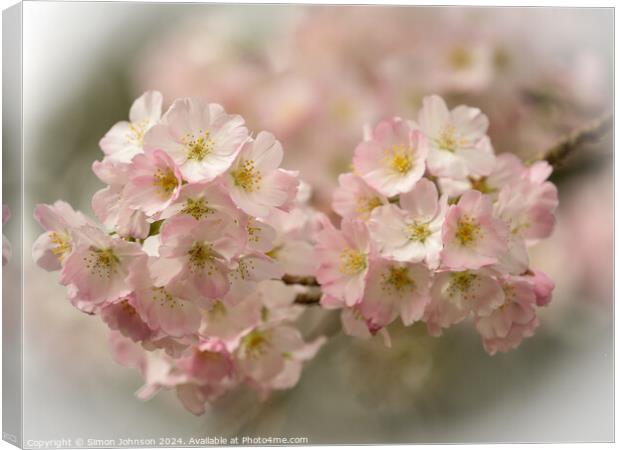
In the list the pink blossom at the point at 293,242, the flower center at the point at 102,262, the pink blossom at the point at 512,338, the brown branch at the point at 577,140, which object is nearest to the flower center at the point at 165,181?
the flower center at the point at 102,262

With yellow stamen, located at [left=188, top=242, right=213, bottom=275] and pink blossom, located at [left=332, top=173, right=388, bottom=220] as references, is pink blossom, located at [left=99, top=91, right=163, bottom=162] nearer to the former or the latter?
yellow stamen, located at [left=188, top=242, right=213, bottom=275]

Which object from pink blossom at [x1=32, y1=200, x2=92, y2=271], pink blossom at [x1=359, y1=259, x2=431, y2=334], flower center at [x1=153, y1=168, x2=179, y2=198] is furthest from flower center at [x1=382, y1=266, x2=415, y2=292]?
pink blossom at [x1=32, y1=200, x2=92, y2=271]

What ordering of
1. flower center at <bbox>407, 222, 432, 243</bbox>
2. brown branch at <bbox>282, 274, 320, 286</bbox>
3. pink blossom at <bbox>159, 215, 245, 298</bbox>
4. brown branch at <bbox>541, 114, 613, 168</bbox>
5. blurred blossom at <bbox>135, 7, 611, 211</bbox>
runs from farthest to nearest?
1. blurred blossom at <bbox>135, 7, 611, 211</bbox>
2. brown branch at <bbox>541, 114, 613, 168</bbox>
3. brown branch at <bbox>282, 274, 320, 286</bbox>
4. flower center at <bbox>407, 222, 432, 243</bbox>
5. pink blossom at <bbox>159, 215, 245, 298</bbox>

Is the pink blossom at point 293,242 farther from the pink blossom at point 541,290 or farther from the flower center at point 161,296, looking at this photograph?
the pink blossom at point 541,290

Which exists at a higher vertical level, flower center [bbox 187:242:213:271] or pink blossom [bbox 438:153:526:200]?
pink blossom [bbox 438:153:526:200]

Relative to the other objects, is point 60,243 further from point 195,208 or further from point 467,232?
point 467,232

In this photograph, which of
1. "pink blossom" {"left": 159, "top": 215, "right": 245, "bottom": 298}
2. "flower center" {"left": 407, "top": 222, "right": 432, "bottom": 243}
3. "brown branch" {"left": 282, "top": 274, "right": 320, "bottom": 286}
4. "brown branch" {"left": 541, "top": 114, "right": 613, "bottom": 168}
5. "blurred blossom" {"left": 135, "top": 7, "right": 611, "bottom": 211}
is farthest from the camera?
"blurred blossom" {"left": 135, "top": 7, "right": 611, "bottom": 211}

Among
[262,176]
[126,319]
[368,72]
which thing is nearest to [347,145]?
[368,72]
